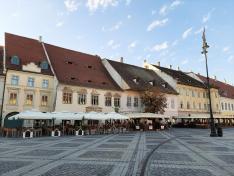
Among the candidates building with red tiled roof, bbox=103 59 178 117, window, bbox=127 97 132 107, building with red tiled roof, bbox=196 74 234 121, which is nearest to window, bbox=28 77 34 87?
building with red tiled roof, bbox=103 59 178 117

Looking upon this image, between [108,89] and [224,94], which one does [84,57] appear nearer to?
[108,89]

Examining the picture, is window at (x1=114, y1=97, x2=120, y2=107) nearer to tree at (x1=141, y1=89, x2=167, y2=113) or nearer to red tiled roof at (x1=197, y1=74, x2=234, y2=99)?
tree at (x1=141, y1=89, x2=167, y2=113)

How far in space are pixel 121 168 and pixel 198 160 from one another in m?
4.01

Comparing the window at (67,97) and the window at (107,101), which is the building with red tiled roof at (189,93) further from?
the window at (67,97)

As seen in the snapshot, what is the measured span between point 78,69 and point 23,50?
8.61 m

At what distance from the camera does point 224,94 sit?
6612 cm

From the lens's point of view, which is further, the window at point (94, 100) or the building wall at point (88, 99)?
the window at point (94, 100)

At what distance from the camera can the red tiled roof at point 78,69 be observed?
36.2 meters

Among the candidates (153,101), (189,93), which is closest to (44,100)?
(153,101)

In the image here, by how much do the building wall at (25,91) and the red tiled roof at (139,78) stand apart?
1407 centimetres

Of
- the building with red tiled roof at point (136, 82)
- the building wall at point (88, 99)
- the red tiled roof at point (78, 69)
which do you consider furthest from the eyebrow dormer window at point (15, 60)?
the building with red tiled roof at point (136, 82)

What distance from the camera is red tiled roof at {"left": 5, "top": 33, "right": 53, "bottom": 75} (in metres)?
32.8

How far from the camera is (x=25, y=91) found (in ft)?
105

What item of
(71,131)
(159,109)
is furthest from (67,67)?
(159,109)
